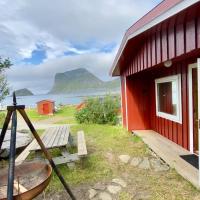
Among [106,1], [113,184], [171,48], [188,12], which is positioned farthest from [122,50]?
[106,1]

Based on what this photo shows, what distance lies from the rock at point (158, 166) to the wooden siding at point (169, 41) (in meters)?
1.92

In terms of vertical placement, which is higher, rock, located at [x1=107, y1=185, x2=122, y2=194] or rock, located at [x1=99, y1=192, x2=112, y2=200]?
rock, located at [x1=107, y1=185, x2=122, y2=194]

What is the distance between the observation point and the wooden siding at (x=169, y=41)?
2.94 meters

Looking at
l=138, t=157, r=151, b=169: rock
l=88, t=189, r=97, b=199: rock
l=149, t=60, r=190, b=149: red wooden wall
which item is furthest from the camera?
l=149, t=60, r=190, b=149: red wooden wall

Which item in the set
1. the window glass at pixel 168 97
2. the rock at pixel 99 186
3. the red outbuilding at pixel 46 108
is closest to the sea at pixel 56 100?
the red outbuilding at pixel 46 108

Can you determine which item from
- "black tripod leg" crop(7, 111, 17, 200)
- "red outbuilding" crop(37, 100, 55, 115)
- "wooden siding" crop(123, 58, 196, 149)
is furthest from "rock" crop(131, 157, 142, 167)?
"red outbuilding" crop(37, 100, 55, 115)

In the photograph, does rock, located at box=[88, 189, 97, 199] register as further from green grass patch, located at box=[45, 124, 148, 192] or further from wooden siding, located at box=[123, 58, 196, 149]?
wooden siding, located at box=[123, 58, 196, 149]

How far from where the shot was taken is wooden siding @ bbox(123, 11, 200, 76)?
2.94m

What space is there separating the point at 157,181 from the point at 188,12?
256 centimetres

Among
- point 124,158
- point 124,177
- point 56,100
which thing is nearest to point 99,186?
point 124,177

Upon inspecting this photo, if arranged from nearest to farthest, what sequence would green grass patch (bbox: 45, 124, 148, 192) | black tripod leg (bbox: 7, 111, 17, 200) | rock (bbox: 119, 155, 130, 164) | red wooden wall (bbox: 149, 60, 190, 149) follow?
black tripod leg (bbox: 7, 111, 17, 200)
green grass patch (bbox: 45, 124, 148, 192)
rock (bbox: 119, 155, 130, 164)
red wooden wall (bbox: 149, 60, 190, 149)

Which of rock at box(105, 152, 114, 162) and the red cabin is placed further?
rock at box(105, 152, 114, 162)

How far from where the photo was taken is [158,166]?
444cm

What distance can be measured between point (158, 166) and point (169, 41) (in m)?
2.31
